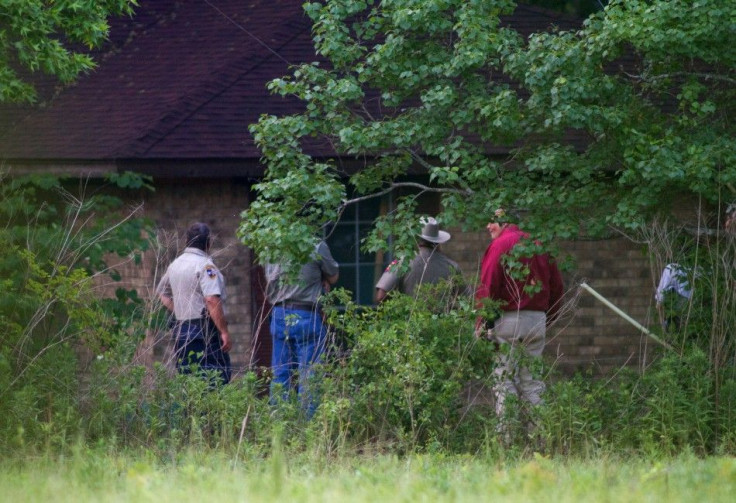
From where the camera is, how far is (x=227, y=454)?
323 inches

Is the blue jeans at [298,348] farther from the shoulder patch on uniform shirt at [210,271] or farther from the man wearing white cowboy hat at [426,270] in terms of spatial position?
the man wearing white cowboy hat at [426,270]

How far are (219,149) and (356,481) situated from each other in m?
6.55

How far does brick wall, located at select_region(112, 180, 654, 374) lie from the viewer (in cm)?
Result: 1295

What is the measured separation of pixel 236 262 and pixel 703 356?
5.43m

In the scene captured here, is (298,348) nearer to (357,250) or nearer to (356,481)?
(357,250)

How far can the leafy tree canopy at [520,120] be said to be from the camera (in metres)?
9.02

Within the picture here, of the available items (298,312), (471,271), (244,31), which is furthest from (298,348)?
(244,31)

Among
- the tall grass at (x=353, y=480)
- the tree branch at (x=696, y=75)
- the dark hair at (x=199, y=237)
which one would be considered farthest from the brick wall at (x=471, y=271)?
the tall grass at (x=353, y=480)

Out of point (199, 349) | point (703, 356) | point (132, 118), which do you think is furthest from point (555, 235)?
point (132, 118)

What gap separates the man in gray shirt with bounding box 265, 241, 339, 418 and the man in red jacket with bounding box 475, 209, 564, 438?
1.32 meters

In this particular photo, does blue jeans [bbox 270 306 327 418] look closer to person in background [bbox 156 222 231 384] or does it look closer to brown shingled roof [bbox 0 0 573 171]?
person in background [bbox 156 222 231 384]

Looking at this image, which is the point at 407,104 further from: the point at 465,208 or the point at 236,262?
the point at 465,208

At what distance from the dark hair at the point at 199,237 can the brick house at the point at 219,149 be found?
1.37 metres

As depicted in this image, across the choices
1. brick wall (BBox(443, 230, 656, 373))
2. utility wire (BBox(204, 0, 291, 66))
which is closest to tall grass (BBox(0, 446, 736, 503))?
brick wall (BBox(443, 230, 656, 373))
